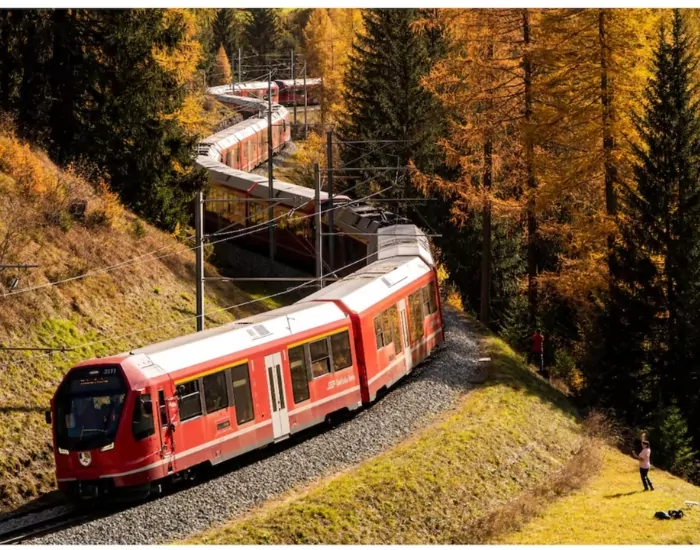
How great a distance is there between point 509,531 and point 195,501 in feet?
18.0

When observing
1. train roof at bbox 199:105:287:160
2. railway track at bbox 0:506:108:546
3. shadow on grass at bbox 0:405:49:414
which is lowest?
railway track at bbox 0:506:108:546

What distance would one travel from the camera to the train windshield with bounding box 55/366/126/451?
17844 millimetres

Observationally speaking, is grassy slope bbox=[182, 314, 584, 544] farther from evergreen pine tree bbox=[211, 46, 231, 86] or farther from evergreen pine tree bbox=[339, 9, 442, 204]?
evergreen pine tree bbox=[211, 46, 231, 86]

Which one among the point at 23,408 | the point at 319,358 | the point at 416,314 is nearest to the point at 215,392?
the point at 319,358

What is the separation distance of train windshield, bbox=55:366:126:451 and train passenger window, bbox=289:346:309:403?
4357mm

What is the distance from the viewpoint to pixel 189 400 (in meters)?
18.8

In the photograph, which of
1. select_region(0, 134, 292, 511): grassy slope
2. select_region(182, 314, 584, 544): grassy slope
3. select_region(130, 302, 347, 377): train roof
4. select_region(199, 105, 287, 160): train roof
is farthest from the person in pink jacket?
select_region(199, 105, 287, 160): train roof

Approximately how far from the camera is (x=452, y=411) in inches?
966

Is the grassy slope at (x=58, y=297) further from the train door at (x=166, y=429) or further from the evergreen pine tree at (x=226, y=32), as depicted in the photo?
the evergreen pine tree at (x=226, y=32)

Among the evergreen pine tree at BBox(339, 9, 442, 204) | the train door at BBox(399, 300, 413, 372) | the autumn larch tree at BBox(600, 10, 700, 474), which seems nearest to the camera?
the train door at BBox(399, 300, 413, 372)

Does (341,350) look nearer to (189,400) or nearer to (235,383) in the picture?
(235,383)

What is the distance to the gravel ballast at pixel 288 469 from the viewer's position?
16.4 m

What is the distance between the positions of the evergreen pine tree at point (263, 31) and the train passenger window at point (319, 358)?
92279 millimetres

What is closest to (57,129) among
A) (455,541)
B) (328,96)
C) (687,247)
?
(687,247)
